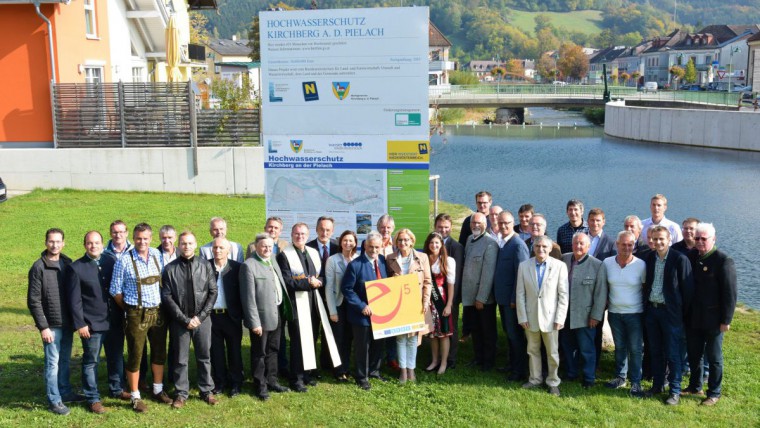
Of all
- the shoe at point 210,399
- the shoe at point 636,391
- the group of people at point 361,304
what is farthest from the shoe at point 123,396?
the shoe at point 636,391

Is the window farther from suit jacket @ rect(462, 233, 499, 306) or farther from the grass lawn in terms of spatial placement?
suit jacket @ rect(462, 233, 499, 306)

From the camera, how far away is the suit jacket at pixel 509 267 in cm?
749

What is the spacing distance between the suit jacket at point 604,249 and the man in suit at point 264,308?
127 inches

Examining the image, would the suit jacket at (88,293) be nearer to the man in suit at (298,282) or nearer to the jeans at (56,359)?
the jeans at (56,359)

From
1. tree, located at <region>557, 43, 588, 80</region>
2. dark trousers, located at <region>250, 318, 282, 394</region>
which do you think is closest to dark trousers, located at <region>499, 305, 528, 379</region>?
dark trousers, located at <region>250, 318, 282, 394</region>

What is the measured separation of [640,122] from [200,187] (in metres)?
36.3

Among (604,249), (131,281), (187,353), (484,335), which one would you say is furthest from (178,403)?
(604,249)

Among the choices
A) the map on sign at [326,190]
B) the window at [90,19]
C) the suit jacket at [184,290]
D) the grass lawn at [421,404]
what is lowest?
the grass lawn at [421,404]

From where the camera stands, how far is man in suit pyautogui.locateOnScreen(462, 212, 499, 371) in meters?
7.66

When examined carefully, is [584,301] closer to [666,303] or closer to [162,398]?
[666,303]

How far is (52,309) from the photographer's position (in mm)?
6430

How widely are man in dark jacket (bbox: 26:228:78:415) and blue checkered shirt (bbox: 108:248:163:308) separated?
0.43 meters

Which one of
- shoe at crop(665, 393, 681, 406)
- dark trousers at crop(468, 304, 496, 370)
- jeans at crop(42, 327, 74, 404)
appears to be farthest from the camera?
dark trousers at crop(468, 304, 496, 370)

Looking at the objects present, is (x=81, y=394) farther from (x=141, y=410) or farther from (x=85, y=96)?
(x=85, y=96)
